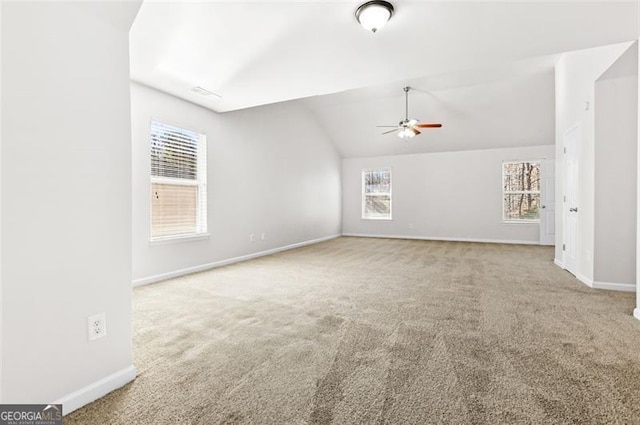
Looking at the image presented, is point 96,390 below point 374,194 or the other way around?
below

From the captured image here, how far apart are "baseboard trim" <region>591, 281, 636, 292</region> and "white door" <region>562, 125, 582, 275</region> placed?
2.25ft

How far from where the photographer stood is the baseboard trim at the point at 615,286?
354 cm

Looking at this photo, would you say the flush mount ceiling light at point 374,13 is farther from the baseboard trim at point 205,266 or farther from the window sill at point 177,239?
the baseboard trim at point 205,266

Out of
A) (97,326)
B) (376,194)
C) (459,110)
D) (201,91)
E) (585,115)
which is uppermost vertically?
(459,110)

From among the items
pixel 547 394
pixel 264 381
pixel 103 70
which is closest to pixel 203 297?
pixel 264 381

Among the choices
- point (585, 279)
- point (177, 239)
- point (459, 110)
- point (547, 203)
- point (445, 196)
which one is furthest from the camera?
point (445, 196)

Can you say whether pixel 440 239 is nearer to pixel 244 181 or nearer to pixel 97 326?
pixel 244 181

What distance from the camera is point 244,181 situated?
566 centimetres

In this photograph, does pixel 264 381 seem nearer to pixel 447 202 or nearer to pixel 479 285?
pixel 479 285

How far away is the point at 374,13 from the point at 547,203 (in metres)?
7.12

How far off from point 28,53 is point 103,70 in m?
0.32

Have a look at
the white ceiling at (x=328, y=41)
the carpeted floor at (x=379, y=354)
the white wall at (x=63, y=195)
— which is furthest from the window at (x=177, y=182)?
the white wall at (x=63, y=195)

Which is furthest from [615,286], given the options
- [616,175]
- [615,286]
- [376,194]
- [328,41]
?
[376,194]

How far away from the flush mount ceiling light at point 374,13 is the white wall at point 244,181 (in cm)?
285
